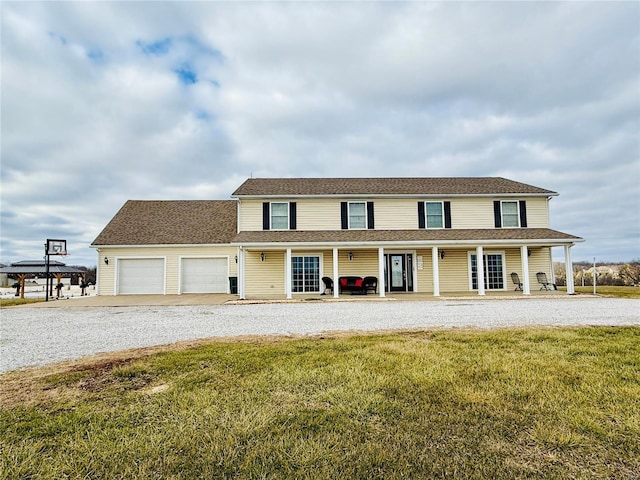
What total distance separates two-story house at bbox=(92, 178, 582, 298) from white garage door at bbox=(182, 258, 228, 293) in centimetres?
6

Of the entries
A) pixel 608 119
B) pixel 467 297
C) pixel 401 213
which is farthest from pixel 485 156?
pixel 467 297

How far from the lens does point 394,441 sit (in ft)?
9.05

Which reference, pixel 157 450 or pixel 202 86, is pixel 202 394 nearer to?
pixel 157 450

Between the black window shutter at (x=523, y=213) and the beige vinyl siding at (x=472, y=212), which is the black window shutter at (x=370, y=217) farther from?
the black window shutter at (x=523, y=213)

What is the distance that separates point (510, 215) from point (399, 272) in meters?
6.74

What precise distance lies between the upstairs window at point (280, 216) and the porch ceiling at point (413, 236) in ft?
1.34

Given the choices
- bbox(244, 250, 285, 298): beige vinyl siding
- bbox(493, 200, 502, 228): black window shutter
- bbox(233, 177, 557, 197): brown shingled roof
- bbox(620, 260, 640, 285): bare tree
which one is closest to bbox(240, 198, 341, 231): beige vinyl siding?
bbox(233, 177, 557, 197): brown shingled roof

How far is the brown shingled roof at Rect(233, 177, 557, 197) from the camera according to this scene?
1859 cm

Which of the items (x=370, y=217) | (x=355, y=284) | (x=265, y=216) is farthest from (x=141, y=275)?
(x=370, y=217)

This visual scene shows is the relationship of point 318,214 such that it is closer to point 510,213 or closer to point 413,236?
point 413,236

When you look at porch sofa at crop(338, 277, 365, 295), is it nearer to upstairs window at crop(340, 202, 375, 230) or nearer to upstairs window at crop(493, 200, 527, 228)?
upstairs window at crop(340, 202, 375, 230)

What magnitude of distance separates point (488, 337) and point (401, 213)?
42.0ft

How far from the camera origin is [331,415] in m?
3.26

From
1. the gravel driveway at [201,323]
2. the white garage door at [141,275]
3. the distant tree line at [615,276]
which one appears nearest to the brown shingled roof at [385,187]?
the white garage door at [141,275]
